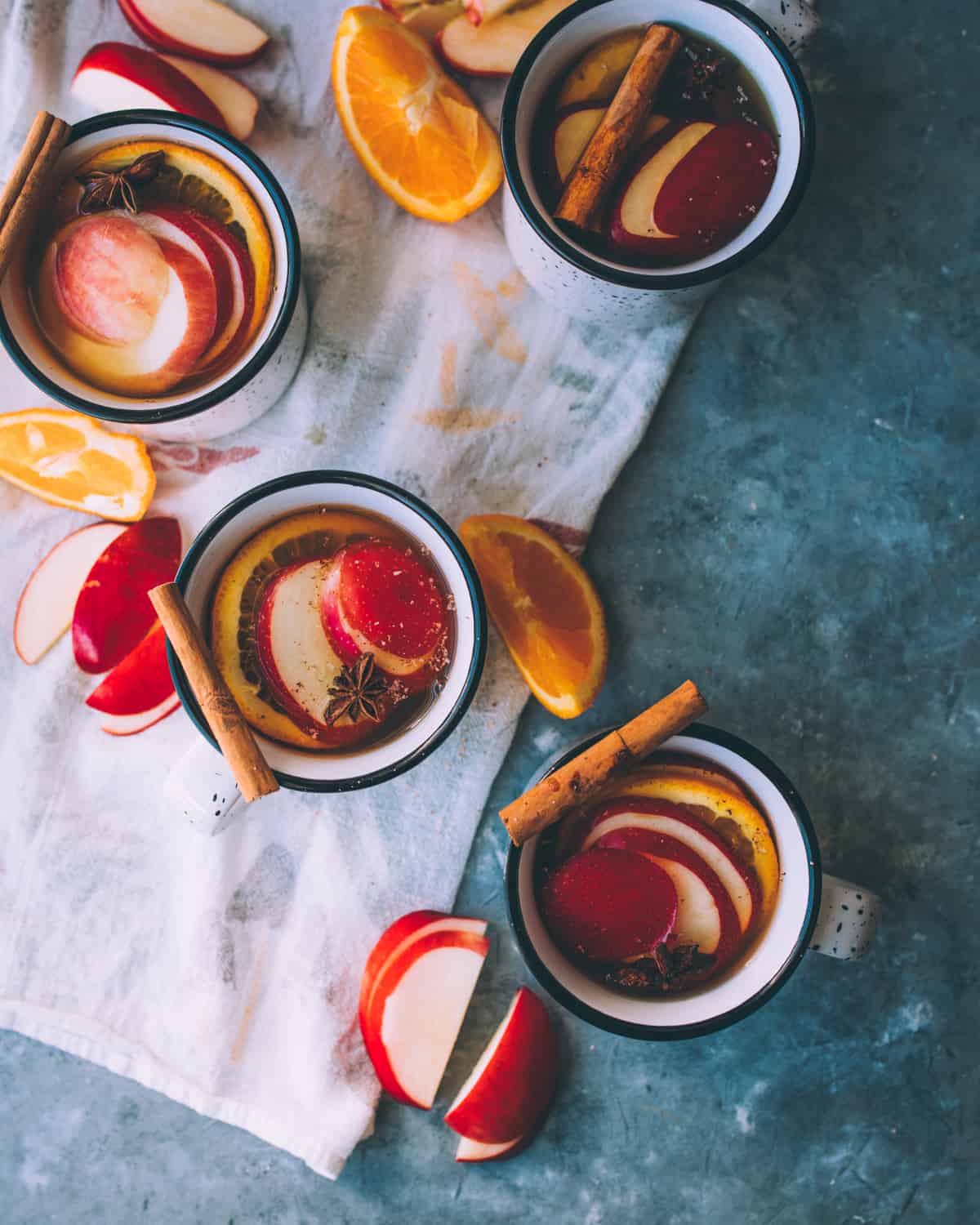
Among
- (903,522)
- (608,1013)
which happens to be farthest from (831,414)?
(608,1013)

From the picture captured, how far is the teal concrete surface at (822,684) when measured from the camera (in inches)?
42.1

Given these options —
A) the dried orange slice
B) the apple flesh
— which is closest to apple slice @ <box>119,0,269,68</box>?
the apple flesh

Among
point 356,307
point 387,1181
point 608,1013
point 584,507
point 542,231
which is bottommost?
point 387,1181

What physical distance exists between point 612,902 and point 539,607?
0.98ft

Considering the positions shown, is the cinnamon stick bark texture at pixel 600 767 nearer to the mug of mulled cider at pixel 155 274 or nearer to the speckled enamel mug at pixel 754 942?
the speckled enamel mug at pixel 754 942

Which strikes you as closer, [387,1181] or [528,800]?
[528,800]

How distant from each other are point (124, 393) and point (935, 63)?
2.99 feet

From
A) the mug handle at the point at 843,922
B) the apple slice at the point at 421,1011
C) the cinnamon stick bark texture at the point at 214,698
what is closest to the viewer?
the cinnamon stick bark texture at the point at 214,698

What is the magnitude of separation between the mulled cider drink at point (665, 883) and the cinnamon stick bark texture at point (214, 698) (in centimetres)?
29

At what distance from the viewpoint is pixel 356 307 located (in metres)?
1.06

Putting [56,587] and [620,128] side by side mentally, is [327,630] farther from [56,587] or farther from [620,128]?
[620,128]

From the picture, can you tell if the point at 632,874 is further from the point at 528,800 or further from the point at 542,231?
the point at 542,231

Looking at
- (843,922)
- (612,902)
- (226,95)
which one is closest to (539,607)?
(612,902)

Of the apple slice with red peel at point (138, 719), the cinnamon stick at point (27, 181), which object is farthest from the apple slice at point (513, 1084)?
the cinnamon stick at point (27, 181)
